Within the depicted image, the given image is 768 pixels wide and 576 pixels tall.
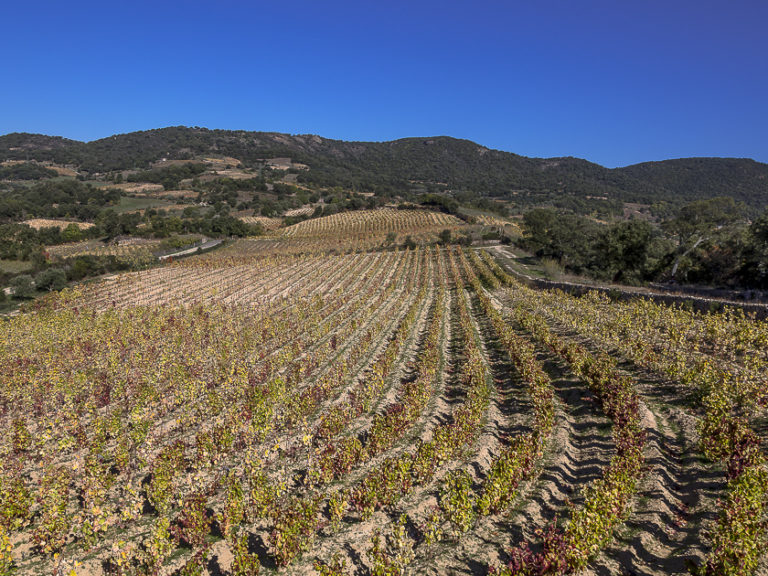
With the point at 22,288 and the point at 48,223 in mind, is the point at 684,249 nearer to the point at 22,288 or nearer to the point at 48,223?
the point at 22,288

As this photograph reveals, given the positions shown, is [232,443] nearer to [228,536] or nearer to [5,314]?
[228,536]

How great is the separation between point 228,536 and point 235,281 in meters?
40.7

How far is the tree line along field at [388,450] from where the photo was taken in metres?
6.85

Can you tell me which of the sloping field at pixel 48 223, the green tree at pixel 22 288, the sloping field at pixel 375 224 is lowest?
the green tree at pixel 22 288

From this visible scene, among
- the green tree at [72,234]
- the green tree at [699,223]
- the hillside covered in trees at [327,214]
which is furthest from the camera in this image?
the green tree at [72,234]

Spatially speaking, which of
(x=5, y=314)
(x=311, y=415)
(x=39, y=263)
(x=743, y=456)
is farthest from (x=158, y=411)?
(x=39, y=263)

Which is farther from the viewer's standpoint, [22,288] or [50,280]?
[50,280]

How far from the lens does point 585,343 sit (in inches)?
766

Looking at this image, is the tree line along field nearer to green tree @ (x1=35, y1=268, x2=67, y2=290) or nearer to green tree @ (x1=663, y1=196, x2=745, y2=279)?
green tree @ (x1=663, y1=196, x2=745, y2=279)

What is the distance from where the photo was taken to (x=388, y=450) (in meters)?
10.9

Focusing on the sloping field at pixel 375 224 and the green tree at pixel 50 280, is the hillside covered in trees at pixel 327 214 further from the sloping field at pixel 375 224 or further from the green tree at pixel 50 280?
the sloping field at pixel 375 224

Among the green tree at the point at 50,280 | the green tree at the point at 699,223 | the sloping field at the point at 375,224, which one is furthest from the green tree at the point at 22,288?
the green tree at the point at 699,223

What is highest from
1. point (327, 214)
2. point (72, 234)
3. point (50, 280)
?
point (327, 214)

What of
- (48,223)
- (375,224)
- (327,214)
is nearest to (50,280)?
(375,224)
